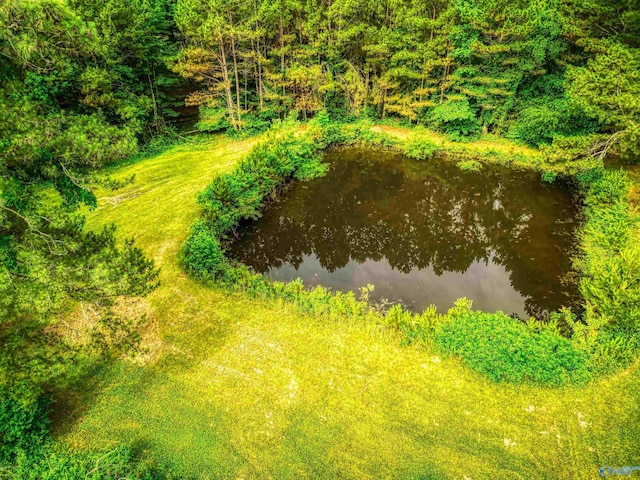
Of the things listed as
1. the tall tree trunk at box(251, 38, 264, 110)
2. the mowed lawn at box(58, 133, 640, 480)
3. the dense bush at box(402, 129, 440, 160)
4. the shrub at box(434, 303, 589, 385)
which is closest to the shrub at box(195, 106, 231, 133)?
the tall tree trunk at box(251, 38, 264, 110)

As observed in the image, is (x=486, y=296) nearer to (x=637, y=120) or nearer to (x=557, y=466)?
(x=557, y=466)

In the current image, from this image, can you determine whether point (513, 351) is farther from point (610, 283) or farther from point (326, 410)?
point (326, 410)

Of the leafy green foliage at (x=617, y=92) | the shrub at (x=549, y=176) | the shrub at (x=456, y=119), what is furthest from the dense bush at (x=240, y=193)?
the leafy green foliage at (x=617, y=92)

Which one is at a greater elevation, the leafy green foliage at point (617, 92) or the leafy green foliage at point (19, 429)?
the leafy green foliage at point (617, 92)

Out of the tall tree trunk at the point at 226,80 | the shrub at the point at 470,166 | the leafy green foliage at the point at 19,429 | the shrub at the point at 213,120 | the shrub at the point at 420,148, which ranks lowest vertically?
the leafy green foliage at the point at 19,429

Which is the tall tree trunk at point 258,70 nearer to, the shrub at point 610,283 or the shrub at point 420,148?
the shrub at point 420,148

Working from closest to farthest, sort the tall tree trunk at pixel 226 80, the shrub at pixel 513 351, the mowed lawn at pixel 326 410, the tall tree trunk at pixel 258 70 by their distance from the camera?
1. the mowed lawn at pixel 326 410
2. the shrub at pixel 513 351
3. the tall tree trunk at pixel 226 80
4. the tall tree trunk at pixel 258 70
